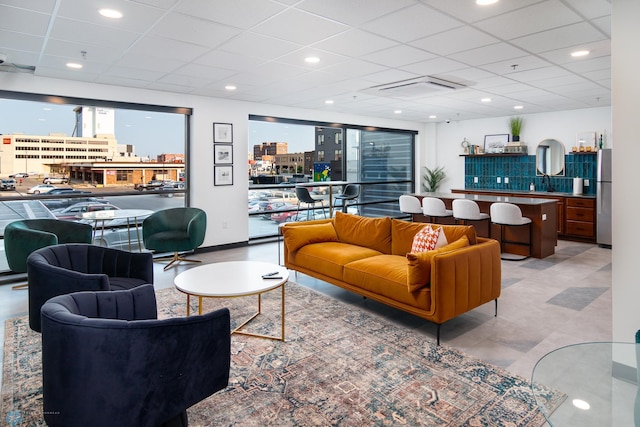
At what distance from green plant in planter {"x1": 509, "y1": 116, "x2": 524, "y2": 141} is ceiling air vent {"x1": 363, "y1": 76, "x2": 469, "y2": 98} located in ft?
11.3

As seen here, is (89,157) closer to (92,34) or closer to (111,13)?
(92,34)

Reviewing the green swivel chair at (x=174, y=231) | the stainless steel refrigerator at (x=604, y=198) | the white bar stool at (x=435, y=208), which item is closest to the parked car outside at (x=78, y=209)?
the green swivel chair at (x=174, y=231)

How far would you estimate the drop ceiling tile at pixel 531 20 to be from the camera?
10.0 feet

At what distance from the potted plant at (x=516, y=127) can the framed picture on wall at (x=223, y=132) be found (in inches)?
Answer: 232

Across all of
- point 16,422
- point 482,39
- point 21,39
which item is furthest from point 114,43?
point 482,39

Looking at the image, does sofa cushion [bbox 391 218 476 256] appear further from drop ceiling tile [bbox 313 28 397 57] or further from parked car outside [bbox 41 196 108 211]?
parked car outside [bbox 41 196 108 211]

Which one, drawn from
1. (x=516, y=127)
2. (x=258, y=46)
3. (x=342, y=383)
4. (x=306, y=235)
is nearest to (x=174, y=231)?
(x=306, y=235)

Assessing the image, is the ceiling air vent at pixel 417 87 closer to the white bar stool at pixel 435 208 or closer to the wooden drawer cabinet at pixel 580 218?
the white bar stool at pixel 435 208

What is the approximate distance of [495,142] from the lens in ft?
30.2

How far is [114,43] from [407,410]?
3.92 metres

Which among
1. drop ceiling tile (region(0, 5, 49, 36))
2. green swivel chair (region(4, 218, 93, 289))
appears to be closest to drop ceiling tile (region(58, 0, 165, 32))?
drop ceiling tile (region(0, 5, 49, 36))

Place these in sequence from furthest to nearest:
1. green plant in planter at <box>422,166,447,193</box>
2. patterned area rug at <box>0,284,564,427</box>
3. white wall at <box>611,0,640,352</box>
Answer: green plant in planter at <box>422,166,447,193</box>
white wall at <box>611,0,640,352</box>
patterned area rug at <box>0,284,564,427</box>

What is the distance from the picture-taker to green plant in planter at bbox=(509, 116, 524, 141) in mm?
8648

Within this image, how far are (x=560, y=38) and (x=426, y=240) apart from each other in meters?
2.20
